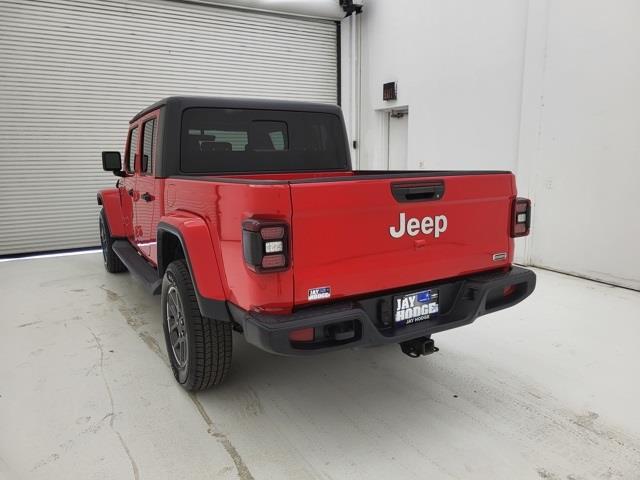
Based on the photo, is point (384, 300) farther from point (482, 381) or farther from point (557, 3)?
point (557, 3)

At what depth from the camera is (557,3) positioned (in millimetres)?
5242

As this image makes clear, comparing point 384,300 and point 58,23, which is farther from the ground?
point 58,23

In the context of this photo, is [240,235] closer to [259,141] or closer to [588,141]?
[259,141]

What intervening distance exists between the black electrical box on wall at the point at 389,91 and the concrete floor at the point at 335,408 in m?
5.29

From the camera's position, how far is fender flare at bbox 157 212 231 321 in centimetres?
225

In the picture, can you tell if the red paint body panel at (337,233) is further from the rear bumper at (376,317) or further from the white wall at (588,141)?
the white wall at (588,141)

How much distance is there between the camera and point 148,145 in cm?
358

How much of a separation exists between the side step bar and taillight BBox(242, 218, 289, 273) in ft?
4.92

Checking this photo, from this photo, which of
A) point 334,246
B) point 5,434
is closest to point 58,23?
point 5,434

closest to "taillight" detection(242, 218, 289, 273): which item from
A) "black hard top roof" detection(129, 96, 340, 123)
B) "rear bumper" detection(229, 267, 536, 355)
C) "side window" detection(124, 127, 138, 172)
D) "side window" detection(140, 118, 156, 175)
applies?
"rear bumper" detection(229, 267, 536, 355)

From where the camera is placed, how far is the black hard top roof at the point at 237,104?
3.12 metres

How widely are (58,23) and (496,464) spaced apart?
26.5 feet

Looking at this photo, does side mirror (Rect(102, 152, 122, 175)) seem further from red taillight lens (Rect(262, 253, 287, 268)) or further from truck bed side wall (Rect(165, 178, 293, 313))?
red taillight lens (Rect(262, 253, 287, 268))

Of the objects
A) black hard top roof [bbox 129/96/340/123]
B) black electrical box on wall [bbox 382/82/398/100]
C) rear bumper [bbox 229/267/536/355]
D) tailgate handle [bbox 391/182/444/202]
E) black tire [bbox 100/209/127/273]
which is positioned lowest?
black tire [bbox 100/209/127/273]
